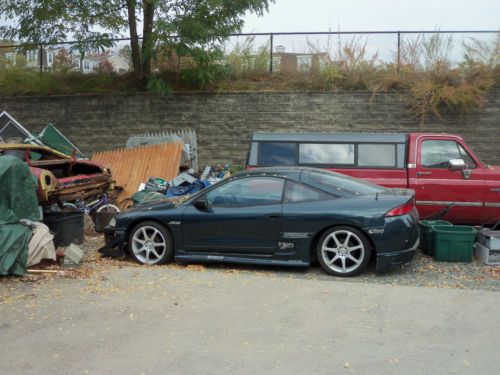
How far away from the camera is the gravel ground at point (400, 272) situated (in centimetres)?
716

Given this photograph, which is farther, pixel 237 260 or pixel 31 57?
pixel 31 57

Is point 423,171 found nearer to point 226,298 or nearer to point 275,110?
point 226,298

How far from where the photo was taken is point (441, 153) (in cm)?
992

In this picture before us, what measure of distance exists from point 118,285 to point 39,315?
4.00ft

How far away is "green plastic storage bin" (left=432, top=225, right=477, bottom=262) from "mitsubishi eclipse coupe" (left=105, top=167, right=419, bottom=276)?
80 cm

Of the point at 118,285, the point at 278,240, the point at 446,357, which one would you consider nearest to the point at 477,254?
the point at 278,240

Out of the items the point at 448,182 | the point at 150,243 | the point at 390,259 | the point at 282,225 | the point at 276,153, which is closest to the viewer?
the point at 390,259

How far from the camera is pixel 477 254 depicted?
8375 millimetres

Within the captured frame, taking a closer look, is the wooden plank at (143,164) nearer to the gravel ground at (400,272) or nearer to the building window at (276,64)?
the building window at (276,64)

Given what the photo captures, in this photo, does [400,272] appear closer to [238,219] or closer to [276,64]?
[238,219]

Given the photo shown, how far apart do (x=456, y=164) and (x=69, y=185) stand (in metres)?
6.98

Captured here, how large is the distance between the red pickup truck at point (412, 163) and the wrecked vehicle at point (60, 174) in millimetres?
3487

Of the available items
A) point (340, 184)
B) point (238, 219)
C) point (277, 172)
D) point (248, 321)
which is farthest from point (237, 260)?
point (248, 321)

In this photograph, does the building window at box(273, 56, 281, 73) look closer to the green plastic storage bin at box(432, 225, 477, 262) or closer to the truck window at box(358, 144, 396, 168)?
the truck window at box(358, 144, 396, 168)
